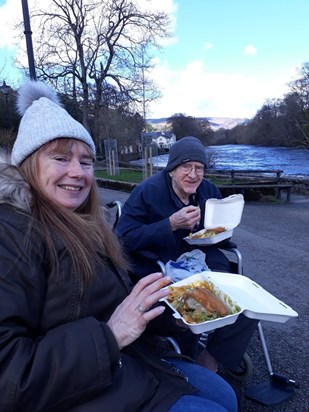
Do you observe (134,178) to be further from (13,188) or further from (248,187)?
(13,188)

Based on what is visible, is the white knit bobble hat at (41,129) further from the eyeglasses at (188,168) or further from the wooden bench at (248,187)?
the wooden bench at (248,187)

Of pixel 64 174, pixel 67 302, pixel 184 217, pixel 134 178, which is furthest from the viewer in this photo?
pixel 134 178

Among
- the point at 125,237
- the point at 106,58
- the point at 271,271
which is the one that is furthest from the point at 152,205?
the point at 106,58

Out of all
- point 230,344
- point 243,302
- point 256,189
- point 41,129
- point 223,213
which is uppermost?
point 41,129

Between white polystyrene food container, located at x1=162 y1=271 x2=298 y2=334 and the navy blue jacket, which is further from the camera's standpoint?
the navy blue jacket

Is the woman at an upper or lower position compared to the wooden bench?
upper

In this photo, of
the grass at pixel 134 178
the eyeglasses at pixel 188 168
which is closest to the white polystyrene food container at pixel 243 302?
the eyeglasses at pixel 188 168

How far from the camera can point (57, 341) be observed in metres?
1.09

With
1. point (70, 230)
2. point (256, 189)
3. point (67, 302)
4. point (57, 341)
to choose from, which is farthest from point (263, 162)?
point (57, 341)

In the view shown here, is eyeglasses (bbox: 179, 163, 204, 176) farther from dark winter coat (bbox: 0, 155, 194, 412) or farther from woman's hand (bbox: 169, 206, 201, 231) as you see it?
dark winter coat (bbox: 0, 155, 194, 412)

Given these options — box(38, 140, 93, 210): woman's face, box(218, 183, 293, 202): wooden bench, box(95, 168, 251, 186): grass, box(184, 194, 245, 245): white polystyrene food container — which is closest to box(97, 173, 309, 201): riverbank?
box(218, 183, 293, 202): wooden bench

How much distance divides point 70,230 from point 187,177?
1458mm

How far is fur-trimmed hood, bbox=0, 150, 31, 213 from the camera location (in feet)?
4.11

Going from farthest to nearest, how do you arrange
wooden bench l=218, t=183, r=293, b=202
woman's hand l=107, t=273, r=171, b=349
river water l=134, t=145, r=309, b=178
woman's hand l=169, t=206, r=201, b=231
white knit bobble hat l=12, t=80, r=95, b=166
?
1. river water l=134, t=145, r=309, b=178
2. wooden bench l=218, t=183, r=293, b=202
3. woman's hand l=169, t=206, r=201, b=231
4. white knit bobble hat l=12, t=80, r=95, b=166
5. woman's hand l=107, t=273, r=171, b=349
